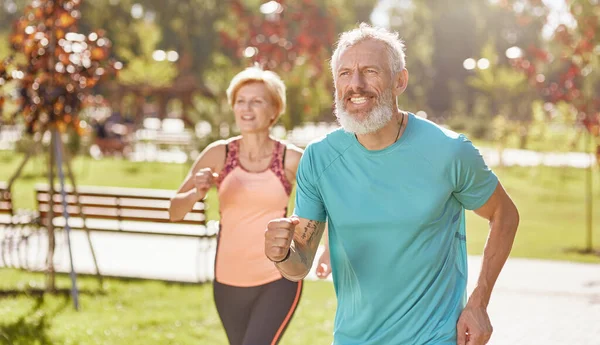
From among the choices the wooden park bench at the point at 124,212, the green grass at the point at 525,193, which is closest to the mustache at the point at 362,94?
the wooden park bench at the point at 124,212

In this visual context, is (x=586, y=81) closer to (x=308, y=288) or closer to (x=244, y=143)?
(x=308, y=288)

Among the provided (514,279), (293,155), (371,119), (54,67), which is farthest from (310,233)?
(514,279)

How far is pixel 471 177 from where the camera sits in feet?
9.30

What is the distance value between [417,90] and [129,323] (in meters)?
51.3

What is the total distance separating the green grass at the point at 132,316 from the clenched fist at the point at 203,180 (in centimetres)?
282

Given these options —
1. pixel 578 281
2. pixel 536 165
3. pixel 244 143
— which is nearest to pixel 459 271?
pixel 244 143

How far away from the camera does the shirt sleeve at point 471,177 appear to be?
9.27ft

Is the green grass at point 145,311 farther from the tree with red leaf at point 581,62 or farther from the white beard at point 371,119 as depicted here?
the white beard at point 371,119

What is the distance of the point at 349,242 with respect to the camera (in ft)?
9.48

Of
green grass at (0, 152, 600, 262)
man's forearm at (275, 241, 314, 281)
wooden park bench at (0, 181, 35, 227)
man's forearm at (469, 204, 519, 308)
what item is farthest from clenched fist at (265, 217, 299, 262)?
green grass at (0, 152, 600, 262)

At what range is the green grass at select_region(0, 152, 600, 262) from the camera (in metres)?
12.6

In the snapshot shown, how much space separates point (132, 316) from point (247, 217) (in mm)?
3565

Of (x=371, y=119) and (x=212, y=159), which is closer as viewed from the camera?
(x=371, y=119)

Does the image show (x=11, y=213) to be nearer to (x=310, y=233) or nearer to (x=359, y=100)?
(x=310, y=233)
